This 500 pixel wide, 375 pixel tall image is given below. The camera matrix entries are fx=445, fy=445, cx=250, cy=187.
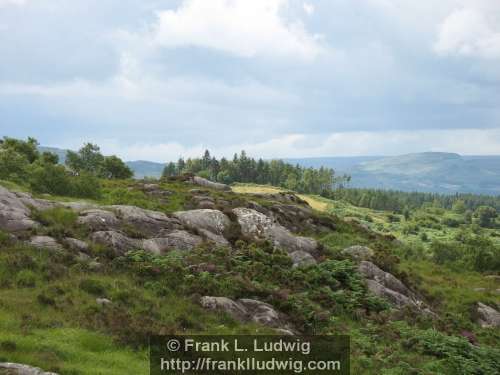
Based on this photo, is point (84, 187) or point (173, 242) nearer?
point (173, 242)

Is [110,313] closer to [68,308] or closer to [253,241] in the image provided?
[68,308]

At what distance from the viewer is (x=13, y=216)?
77.6 ft

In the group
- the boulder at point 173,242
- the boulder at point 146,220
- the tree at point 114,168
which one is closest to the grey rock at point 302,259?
the boulder at point 173,242

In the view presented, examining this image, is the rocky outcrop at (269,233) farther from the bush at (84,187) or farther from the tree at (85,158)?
the tree at (85,158)

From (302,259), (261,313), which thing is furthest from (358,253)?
(261,313)

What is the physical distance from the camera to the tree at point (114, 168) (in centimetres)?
10562

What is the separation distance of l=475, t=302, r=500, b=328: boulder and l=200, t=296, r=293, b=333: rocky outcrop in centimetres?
1776

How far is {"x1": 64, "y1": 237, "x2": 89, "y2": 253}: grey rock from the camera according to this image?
22422 millimetres

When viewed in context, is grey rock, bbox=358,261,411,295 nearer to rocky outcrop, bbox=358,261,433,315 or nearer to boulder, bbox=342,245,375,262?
rocky outcrop, bbox=358,261,433,315

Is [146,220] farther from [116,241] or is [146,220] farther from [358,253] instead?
[358,253]

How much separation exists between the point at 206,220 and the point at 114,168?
261 ft

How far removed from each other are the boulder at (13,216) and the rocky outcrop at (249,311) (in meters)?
10.8

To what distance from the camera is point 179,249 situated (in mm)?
26344

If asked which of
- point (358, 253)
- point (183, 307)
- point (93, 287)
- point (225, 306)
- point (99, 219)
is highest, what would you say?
point (99, 219)
